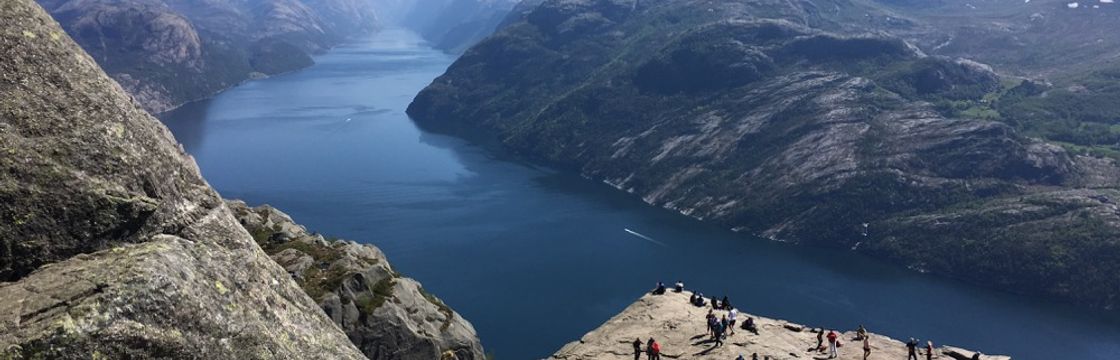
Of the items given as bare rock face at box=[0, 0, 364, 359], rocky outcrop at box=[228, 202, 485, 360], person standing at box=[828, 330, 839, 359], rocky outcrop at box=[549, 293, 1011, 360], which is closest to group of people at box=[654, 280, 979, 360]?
person standing at box=[828, 330, 839, 359]

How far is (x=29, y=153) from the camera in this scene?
81.2ft

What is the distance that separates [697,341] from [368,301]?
3019cm

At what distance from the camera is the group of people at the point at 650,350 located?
187ft

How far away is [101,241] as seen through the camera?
2609 cm

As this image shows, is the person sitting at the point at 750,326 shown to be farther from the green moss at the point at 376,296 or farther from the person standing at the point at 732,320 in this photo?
the green moss at the point at 376,296

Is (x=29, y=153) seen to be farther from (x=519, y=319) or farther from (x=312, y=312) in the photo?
(x=519, y=319)

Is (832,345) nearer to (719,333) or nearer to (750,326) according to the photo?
(750,326)

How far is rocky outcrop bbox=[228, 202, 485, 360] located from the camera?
6562 cm

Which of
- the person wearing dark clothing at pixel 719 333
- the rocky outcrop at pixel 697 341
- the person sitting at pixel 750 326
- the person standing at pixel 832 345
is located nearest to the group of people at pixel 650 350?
the rocky outcrop at pixel 697 341

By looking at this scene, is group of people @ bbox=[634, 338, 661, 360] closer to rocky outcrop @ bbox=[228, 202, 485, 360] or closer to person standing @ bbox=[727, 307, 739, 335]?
person standing @ bbox=[727, 307, 739, 335]

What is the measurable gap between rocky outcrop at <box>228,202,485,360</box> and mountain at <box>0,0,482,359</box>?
3421 cm

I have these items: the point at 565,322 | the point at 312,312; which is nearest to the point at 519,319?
the point at 565,322

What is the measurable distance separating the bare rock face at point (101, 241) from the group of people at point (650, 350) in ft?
105

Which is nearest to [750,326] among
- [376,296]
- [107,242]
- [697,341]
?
[697,341]
